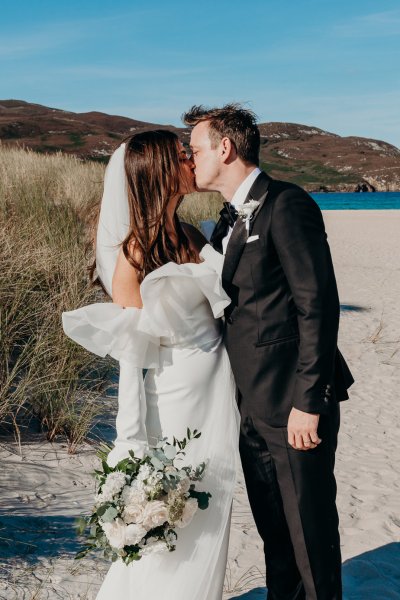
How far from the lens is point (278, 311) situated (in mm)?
2590

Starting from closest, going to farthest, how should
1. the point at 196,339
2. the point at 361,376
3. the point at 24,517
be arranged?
1. the point at 196,339
2. the point at 24,517
3. the point at 361,376

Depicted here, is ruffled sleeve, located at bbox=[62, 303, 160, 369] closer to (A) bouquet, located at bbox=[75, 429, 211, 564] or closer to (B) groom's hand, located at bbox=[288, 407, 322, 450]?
(A) bouquet, located at bbox=[75, 429, 211, 564]

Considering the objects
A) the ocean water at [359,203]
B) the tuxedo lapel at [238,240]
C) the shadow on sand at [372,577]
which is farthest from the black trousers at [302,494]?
the ocean water at [359,203]

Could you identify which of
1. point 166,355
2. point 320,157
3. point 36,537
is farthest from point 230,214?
point 320,157

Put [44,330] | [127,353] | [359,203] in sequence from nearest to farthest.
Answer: [127,353] → [44,330] → [359,203]

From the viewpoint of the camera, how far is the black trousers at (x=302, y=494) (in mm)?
2646

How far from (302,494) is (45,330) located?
11.0 feet

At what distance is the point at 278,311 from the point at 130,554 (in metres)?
1.02

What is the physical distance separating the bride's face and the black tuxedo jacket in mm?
275

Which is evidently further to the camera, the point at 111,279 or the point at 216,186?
the point at 111,279

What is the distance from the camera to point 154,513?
2449 mm

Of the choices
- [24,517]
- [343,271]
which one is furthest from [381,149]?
[24,517]

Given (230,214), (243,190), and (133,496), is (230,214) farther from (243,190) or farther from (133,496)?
(133,496)

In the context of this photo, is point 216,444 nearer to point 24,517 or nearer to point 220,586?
point 220,586
